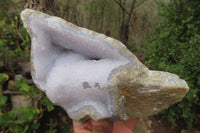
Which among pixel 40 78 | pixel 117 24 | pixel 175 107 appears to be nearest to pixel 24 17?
pixel 40 78

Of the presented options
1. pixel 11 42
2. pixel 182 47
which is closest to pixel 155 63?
pixel 182 47

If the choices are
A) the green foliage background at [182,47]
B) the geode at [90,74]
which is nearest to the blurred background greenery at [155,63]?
the green foliage background at [182,47]

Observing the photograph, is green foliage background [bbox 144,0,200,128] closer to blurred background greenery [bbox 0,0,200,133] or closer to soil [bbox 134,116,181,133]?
blurred background greenery [bbox 0,0,200,133]

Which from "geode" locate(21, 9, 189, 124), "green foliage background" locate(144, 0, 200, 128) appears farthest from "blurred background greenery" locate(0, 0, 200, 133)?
"geode" locate(21, 9, 189, 124)

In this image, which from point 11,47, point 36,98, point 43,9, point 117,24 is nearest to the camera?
point 43,9

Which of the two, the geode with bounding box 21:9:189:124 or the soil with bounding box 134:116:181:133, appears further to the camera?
the soil with bounding box 134:116:181:133

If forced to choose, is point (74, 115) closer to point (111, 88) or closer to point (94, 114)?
point (94, 114)

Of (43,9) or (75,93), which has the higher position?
(43,9)

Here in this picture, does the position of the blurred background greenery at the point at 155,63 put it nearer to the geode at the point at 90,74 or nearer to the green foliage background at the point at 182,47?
the green foliage background at the point at 182,47
